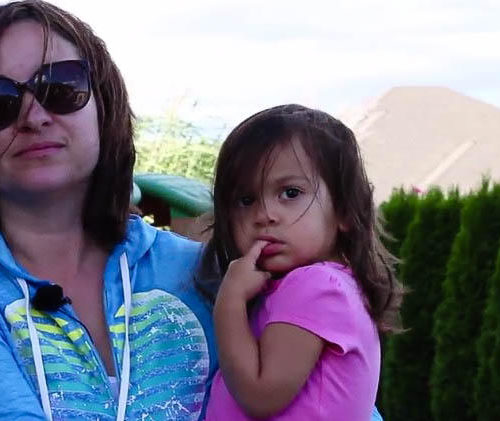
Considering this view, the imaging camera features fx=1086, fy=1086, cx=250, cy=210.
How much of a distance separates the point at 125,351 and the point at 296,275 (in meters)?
0.36

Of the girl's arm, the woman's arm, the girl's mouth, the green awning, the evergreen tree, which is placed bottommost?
the evergreen tree

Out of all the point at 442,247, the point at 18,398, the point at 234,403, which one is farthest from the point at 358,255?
the point at 442,247

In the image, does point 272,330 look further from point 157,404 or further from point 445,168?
point 445,168

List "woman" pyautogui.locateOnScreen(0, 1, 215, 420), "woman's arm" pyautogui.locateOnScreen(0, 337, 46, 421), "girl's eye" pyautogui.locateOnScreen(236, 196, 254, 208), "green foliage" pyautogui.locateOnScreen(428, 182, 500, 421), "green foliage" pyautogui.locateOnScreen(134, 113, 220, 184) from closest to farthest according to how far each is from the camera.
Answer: "woman's arm" pyautogui.locateOnScreen(0, 337, 46, 421), "woman" pyautogui.locateOnScreen(0, 1, 215, 420), "girl's eye" pyautogui.locateOnScreen(236, 196, 254, 208), "green foliage" pyautogui.locateOnScreen(428, 182, 500, 421), "green foliage" pyautogui.locateOnScreen(134, 113, 220, 184)

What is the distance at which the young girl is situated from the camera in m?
1.91

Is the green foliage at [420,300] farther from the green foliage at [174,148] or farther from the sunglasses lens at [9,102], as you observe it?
the sunglasses lens at [9,102]

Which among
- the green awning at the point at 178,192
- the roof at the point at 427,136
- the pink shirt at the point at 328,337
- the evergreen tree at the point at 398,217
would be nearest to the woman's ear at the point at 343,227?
the pink shirt at the point at 328,337

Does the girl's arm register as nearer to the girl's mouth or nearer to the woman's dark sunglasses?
the girl's mouth

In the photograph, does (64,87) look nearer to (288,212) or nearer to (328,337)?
(288,212)

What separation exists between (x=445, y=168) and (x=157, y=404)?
11.2 m

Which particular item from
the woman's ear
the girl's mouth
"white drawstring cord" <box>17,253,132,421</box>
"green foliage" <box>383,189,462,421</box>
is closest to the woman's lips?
"white drawstring cord" <box>17,253,132,421</box>

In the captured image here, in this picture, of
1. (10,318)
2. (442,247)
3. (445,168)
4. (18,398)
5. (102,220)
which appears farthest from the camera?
(445,168)

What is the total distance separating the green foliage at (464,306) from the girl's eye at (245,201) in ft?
11.0

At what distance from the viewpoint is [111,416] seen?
1975 millimetres
